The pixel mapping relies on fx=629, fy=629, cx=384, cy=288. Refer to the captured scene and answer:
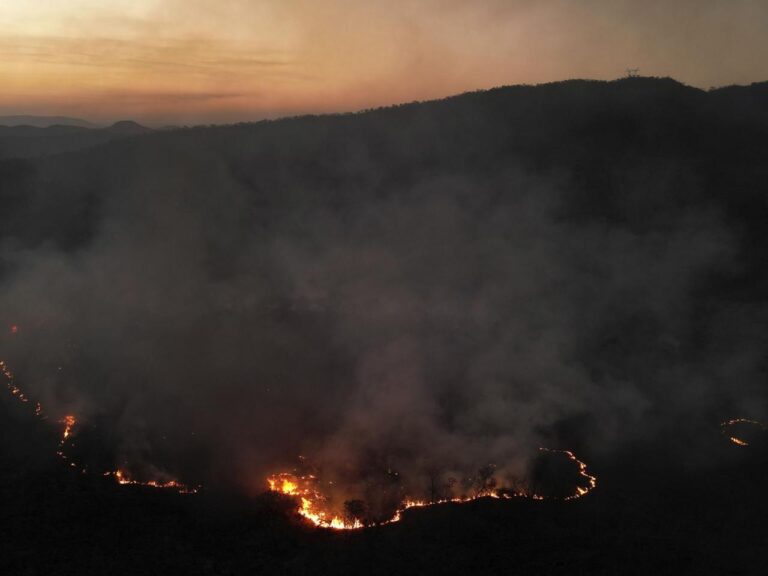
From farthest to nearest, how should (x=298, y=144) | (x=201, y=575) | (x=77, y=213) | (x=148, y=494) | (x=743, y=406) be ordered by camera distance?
(x=298, y=144) → (x=77, y=213) → (x=743, y=406) → (x=148, y=494) → (x=201, y=575)

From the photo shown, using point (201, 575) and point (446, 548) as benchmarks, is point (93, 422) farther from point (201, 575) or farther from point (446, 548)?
point (446, 548)

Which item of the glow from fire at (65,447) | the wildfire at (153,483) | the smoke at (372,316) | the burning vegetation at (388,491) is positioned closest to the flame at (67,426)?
the glow from fire at (65,447)

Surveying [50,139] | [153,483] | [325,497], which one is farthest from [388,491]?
[50,139]

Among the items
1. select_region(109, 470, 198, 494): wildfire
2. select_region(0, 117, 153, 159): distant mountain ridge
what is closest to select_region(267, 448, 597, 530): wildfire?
select_region(109, 470, 198, 494): wildfire

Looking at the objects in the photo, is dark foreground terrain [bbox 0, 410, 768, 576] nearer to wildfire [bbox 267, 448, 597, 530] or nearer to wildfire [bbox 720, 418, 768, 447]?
wildfire [bbox 267, 448, 597, 530]

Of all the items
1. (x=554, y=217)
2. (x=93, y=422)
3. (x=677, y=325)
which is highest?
(x=554, y=217)

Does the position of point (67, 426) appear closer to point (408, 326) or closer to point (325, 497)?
point (325, 497)

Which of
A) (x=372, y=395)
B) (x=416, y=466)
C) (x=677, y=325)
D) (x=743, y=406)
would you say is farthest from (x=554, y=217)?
(x=416, y=466)
